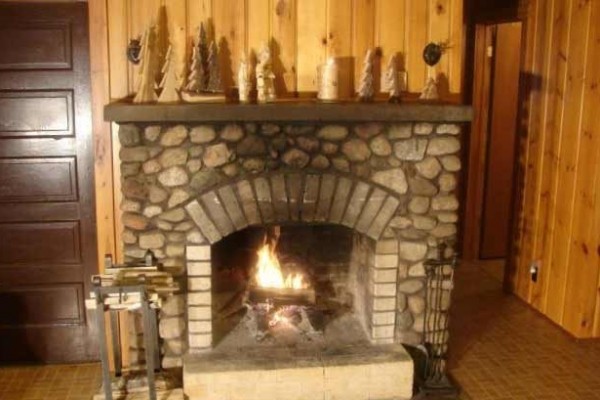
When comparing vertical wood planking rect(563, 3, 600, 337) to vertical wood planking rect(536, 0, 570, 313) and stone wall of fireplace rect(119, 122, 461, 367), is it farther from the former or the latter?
stone wall of fireplace rect(119, 122, 461, 367)

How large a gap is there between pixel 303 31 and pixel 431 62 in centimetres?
66

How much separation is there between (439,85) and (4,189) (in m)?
2.32

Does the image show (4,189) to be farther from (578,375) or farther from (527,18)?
(527,18)

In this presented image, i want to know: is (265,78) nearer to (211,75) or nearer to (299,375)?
(211,75)

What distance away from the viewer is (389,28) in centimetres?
329

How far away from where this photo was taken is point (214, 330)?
3.48 metres

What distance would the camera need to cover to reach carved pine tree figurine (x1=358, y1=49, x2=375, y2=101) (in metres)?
3.18

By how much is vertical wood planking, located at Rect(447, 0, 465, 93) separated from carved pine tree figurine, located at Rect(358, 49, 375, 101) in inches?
A: 17.7

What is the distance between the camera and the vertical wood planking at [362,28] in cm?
327

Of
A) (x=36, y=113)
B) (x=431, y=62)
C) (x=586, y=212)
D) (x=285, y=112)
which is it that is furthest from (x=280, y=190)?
(x=586, y=212)

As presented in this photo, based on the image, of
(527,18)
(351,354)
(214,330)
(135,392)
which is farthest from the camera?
(527,18)

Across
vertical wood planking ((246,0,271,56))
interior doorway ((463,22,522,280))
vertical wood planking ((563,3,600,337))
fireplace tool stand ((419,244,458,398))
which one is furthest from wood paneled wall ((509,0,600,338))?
vertical wood planking ((246,0,271,56))

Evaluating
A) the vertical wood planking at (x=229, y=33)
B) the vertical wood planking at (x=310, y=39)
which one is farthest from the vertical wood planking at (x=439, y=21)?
the vertical wood planking at (x=229, y=33)

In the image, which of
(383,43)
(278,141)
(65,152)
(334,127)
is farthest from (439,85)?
(65,152)
